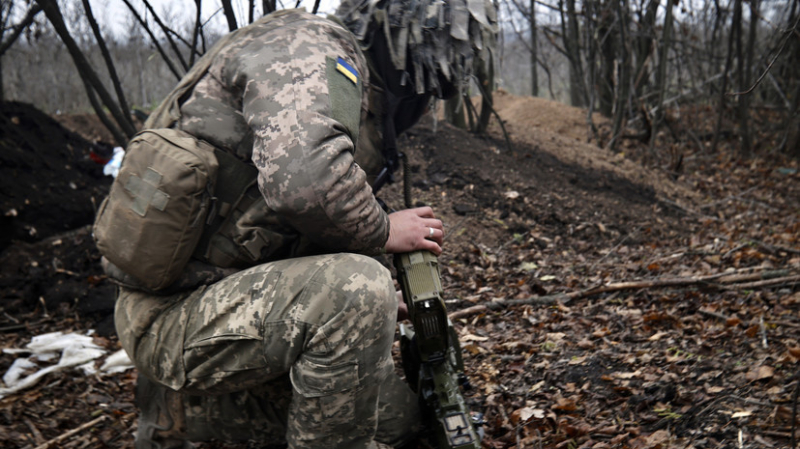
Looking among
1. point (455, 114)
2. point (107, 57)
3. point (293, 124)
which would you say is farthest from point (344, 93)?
point (455, 114)

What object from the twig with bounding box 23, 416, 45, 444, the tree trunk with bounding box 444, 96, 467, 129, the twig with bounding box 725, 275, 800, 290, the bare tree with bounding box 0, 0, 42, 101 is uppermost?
the bare tree with bounding box 0, 0, 42, 101

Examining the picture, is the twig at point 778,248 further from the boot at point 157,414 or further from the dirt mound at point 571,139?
the boot at point 157,414

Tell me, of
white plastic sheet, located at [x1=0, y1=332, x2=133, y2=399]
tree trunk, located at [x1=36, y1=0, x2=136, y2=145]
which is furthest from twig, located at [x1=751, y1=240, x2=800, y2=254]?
tree trunk, located at [x1=36, y1=0, x2=136, y2=145]

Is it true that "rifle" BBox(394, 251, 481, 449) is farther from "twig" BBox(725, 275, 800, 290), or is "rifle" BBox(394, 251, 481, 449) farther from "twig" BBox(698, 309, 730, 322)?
"twig" BBox(725, 275, 800, 290)

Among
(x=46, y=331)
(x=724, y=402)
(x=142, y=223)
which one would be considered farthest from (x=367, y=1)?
(x=46, y=331)

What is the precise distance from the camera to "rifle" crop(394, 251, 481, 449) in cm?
203

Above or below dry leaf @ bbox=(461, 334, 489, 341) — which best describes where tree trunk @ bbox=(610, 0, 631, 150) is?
above

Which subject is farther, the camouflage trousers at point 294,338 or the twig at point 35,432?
Result: the twig at point 35,432

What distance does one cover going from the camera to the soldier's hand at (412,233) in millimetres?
2111

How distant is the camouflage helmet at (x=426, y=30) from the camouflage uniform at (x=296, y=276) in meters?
0.19

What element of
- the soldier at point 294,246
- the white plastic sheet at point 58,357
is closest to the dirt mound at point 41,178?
the white plastic sheet at point 58,357

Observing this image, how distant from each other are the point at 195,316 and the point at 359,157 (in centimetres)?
77

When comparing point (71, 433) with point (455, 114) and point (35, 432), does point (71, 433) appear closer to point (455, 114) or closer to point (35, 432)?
point (35, 432)

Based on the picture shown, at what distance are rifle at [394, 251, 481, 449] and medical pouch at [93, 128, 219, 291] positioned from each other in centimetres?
71
